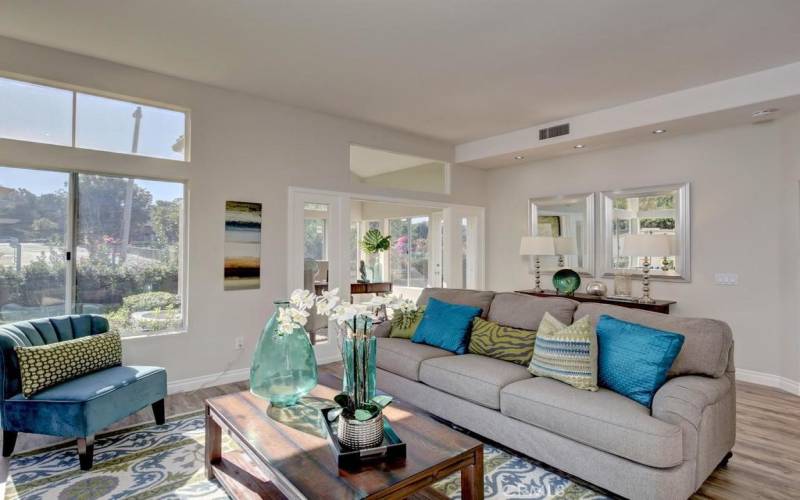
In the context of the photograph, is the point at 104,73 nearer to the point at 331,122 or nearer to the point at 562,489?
the point at 331,122

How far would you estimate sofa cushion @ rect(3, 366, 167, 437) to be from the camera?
2445 mm

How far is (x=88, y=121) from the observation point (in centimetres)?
355

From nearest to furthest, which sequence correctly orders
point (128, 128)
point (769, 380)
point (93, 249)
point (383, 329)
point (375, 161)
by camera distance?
point (93, 249), point (128, 128), point (383, 329), point (769, 380), point (375, 161)

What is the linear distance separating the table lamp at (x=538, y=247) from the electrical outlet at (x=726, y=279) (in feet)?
5.68

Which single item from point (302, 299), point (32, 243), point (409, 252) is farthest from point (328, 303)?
point (409, 252)

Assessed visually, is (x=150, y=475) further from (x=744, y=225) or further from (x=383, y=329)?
(x=744, y=225)

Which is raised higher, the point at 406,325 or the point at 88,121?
the point at 88,121

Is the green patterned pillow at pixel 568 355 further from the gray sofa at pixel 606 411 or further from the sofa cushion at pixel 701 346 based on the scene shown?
the sofa cushion at pixel 701 346

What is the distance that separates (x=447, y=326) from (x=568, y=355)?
1.12 meters

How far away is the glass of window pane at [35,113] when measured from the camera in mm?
3227

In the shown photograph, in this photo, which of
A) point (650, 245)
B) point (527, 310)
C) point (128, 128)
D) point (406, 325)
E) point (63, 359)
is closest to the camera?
point (63, 359)

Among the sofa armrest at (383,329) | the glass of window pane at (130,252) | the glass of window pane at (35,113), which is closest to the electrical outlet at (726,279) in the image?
the sofa armrest at (383,329)

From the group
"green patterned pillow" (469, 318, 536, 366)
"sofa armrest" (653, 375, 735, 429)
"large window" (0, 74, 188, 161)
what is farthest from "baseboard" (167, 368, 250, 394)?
"sofa armrest" (653, 375, 735, 429)

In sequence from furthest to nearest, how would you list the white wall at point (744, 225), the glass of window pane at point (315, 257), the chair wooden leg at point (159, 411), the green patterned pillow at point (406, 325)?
the glass of window pane at point (315, 257) < the white wall at point (744, 225) < the green patterned pillow at point (406, 325) < the chair wooden leg at point (159, 411)
